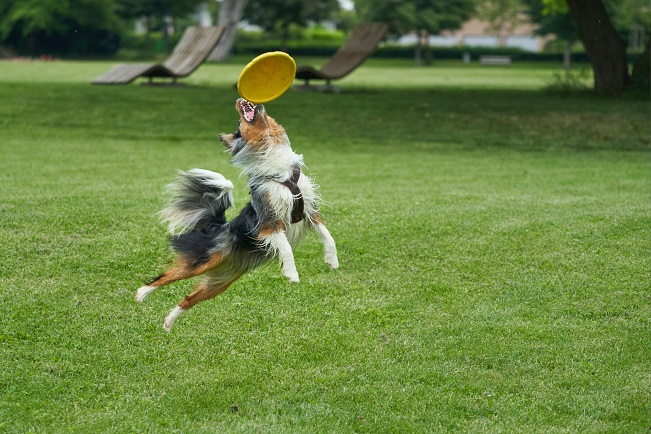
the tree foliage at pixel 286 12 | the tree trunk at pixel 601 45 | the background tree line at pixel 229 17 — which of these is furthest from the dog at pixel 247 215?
the tree foliage at pixel 286 12

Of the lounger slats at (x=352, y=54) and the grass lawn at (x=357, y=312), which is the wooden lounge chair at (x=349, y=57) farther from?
the grass lawn at (x=357, y=312)

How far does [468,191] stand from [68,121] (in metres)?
10.9

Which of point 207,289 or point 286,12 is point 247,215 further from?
point 286,12

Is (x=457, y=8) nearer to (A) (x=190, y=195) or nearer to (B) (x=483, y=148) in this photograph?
(B) (x=483, y=148)

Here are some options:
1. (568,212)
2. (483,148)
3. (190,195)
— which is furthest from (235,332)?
(483,148)

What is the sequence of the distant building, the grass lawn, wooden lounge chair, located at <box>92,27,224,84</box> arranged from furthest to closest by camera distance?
the distant building, wooden lounge chair, located at <box>92,27,224,84</box>, the grass lawn

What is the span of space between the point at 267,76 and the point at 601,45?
2028 centimetres

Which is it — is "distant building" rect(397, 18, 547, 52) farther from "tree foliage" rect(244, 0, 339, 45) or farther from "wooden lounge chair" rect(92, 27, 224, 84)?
"wooden lounge chair" rect(92, 27, 224, 84)

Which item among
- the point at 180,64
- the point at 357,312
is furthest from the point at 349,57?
the point at 357,312

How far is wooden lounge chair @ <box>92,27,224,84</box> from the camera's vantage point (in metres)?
26.4

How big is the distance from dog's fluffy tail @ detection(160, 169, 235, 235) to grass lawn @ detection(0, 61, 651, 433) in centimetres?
137

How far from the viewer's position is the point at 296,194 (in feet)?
19.5

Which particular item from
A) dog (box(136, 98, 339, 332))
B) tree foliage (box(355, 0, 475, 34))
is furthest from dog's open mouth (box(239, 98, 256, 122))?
tree foliage (box(355, 0, 475, 34))

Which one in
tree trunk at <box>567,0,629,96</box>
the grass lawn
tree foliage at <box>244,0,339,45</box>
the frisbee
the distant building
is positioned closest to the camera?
the frisbee
